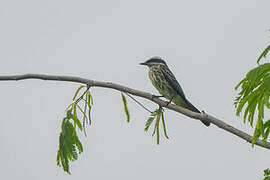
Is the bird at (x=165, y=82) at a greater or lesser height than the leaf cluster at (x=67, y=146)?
greater

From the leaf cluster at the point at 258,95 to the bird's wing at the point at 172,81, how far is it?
567 centimetres

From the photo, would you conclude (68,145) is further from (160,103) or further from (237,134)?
(237,134)

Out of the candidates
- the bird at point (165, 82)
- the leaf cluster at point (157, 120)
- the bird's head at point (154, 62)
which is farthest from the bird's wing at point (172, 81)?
the leaf cluster at point (157, 120)

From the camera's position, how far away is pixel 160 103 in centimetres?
560

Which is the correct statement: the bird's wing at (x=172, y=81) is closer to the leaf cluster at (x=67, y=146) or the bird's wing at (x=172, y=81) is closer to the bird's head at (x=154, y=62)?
the bird's head at (x=154, y=62)

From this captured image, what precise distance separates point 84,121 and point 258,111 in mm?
2141

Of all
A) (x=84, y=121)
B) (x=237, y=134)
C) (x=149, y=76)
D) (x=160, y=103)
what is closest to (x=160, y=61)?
(x=149, y=76)

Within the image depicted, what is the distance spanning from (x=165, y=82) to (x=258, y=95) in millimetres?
6650

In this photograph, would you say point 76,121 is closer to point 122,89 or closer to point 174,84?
point 122,89

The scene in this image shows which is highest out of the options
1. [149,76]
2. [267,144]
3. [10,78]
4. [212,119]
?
[149,76]

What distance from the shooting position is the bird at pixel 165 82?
31.0 feet

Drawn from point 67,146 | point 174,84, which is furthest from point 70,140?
point 174,84

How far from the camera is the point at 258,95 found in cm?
345

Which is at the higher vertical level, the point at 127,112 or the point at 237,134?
the point at 127,112
